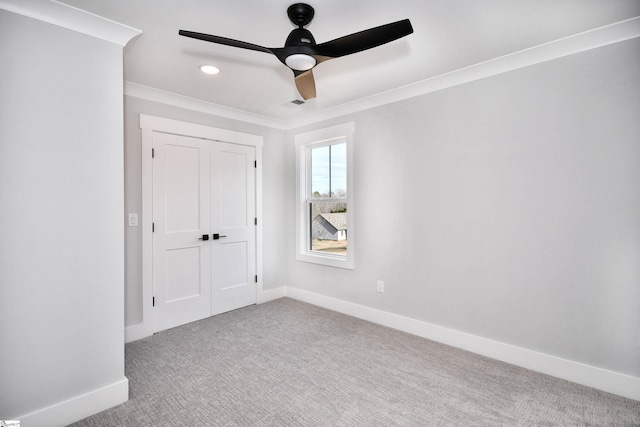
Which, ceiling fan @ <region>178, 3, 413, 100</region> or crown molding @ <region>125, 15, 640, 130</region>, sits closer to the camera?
ceiling fan @ <region>178, 3, 413, 100</region>

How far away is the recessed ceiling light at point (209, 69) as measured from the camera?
273cm

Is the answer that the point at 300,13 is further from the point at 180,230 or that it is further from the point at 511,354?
the point at 511,354

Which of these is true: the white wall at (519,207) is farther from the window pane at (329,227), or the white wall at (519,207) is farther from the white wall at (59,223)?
the white wall at (59,223)

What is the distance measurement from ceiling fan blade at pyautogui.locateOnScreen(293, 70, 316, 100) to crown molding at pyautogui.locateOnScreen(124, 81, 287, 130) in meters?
1.79

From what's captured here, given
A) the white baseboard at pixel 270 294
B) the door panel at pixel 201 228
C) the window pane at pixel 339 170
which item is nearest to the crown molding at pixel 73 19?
the door panel at pixel 201 228

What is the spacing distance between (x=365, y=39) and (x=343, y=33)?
0.61 metres

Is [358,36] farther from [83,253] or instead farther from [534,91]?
[83,253]

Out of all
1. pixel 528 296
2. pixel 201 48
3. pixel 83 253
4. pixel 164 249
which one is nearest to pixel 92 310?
pixel 83 253

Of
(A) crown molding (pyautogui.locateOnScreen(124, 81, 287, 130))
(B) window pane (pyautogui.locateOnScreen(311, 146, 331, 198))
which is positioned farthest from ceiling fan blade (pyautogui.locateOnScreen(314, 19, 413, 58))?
(B) window pane (pyautogui.locateOnScreen(311, 146, 331, 198))

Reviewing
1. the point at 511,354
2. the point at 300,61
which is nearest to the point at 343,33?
the point at 300,61

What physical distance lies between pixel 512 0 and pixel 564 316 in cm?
226

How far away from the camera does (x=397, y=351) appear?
2867 mm

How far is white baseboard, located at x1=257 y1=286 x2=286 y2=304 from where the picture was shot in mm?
4280

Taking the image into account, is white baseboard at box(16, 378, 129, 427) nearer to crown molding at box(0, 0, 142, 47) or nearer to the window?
Answer: crown molding at box(0, 0, 142, 47)
